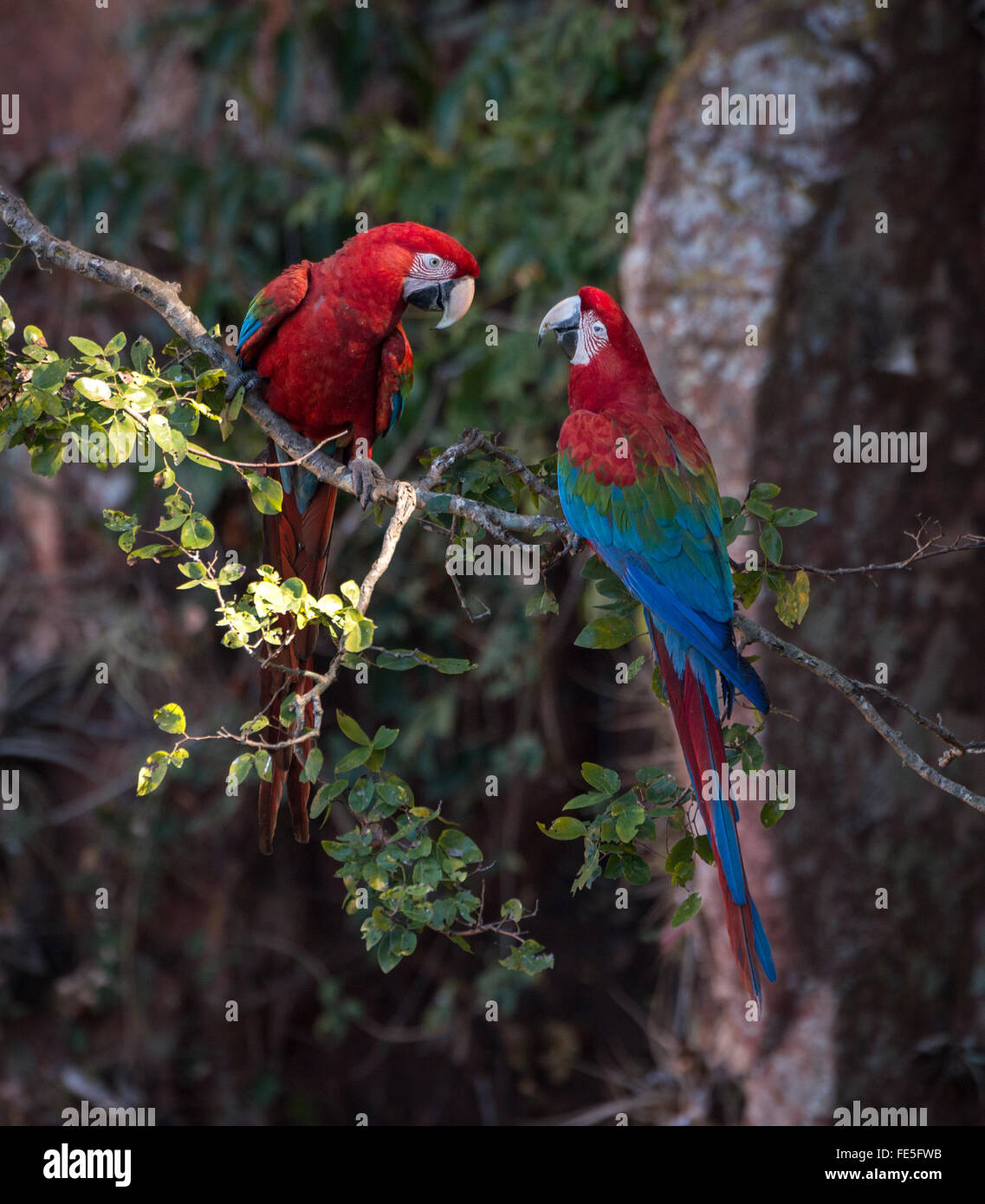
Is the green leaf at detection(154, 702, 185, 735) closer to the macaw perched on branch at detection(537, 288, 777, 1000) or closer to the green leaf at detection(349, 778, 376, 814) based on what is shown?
the green leaf at detection(349, 778, 376, 814)

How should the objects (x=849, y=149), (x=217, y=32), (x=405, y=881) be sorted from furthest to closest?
(x=217, y=32) → (x=849, y=149) → (x=405, y=881)

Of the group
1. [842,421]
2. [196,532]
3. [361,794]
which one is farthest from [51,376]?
[842,421]

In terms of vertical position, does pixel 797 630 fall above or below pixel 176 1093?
above

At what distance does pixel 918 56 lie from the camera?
2.55 metres

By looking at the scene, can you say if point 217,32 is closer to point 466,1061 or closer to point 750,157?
point 750,157

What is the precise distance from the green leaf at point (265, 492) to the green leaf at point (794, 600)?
670 mm

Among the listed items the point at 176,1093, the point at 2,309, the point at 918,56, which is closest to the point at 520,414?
the point at 918,56

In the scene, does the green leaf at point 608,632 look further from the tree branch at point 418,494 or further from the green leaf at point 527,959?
the green leaf at point 527,959

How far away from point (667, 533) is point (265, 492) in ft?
1.82

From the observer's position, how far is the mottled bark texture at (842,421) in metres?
2.52

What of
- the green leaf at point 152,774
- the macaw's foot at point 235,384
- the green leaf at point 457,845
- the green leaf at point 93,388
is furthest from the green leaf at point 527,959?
the macaw's foot at point 235,384

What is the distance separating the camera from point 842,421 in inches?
100

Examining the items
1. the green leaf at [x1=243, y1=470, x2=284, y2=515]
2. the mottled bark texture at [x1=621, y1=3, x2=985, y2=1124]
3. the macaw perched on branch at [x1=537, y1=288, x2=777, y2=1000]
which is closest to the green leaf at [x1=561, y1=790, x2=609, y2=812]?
the macaw perched on branch at [x1=537, y1=288, x2=777, y2=1000]

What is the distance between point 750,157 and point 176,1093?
3.49 m
